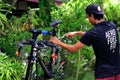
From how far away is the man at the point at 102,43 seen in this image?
559 centimetres

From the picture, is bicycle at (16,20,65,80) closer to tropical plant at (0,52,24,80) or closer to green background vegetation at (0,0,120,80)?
tropical plant at (0,52,24,80)

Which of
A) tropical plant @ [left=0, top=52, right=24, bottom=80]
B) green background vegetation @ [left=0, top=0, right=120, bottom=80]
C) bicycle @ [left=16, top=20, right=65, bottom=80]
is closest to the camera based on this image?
bicycle @ [left=16, top=20, right=65, bottom=80]

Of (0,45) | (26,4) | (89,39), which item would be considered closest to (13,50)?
(0,45)

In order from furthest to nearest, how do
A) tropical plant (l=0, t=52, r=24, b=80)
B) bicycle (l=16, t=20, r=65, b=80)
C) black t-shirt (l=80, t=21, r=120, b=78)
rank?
tropical plant (l=0, t=52, r=24, b=80), bicycle (l=16, t=20, r=65, b=80), black t-shirt (l=80, t=21, r=120, b=78)

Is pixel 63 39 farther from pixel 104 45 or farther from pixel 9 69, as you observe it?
pixel 104 45

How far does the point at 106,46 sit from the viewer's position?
5.62m

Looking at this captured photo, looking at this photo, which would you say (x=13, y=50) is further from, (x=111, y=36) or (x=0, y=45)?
(x=111, y=36)

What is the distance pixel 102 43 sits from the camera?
560 centimetres

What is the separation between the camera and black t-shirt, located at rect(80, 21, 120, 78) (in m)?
5.59

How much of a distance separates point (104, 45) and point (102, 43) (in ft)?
0.14

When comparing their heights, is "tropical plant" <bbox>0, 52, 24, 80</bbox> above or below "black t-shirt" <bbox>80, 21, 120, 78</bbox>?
below

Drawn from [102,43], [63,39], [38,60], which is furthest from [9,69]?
[102,43]

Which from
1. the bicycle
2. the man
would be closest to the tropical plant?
the bicycle

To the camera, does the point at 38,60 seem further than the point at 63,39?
No
